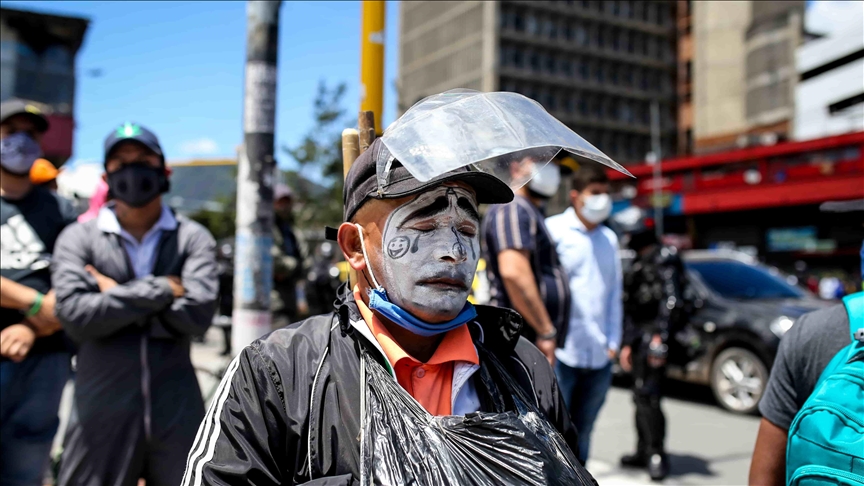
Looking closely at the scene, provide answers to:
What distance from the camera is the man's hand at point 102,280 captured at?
3041 mm

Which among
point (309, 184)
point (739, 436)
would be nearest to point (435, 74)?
point (309, 184)

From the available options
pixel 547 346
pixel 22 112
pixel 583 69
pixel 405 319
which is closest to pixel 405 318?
pixel 405 319

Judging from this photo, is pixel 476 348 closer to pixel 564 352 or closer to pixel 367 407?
pixel 367 407

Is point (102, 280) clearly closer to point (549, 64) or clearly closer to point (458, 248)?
point (458, 248)

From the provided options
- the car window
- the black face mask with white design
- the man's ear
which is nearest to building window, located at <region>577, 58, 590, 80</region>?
the car window

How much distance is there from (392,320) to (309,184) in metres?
20.4

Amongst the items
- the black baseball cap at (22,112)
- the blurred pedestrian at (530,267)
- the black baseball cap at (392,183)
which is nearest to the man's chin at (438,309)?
the black baseball cap at (392,183)

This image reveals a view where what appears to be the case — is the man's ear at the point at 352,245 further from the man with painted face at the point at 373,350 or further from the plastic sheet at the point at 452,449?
the plastic sheet at the point at 452,449

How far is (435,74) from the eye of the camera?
259ft

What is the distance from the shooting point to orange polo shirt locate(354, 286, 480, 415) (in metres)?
1.69

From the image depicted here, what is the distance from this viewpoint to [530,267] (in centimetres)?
395

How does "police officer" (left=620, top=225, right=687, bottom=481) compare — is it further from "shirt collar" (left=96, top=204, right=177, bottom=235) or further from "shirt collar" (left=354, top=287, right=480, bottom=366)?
"shirt collar" (left=354, top=287, right=480, bottom=366)

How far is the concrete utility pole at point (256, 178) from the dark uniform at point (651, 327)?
3.01 m

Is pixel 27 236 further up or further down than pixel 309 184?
further down
